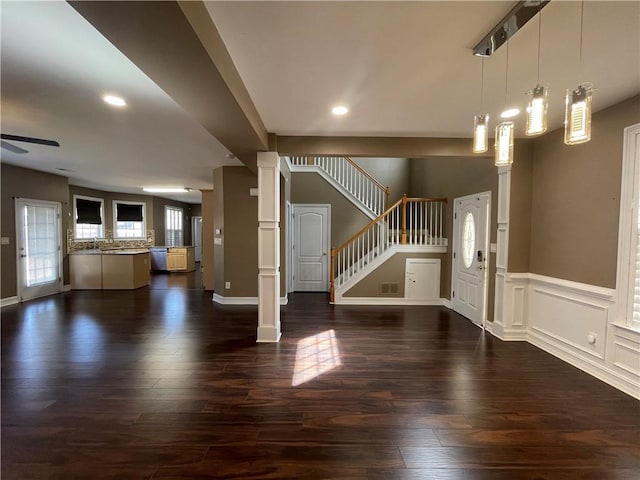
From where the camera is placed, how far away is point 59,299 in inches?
234

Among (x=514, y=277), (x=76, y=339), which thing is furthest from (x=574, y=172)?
(x=76, y=339)

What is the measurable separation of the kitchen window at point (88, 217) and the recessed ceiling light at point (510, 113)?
32.3 ft

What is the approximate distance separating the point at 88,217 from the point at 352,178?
24.7ft

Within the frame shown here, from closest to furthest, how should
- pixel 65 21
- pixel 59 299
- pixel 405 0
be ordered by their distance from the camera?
1. pixel 405 0
2. pixel 65 21
3. pixel 59 299

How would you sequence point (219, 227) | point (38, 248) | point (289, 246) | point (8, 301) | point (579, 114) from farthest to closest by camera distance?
1. point (289, 246)
2. point (38, 248)
3. point (219, 227)
4. point (8, 301)
5. point (579, 114)

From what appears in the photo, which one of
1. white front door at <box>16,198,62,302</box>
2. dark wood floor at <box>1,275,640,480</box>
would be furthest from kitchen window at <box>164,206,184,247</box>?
dark wood floor at <box>1,275,640,480</box>

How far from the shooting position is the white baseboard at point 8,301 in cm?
538

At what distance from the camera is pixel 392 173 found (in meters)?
7.82

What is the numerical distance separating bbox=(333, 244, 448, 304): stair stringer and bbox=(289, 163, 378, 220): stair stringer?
1389 millimetres

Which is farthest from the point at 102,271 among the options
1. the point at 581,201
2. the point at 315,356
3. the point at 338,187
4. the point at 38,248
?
the point at 581,201

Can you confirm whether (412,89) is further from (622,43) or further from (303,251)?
(303,251)

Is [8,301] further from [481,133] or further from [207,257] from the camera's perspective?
[481,133]

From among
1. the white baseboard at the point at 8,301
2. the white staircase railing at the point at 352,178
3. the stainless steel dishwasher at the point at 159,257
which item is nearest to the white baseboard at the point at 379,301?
the white staircase railing at the point at 352,178

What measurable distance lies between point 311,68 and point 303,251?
487 centimetres
